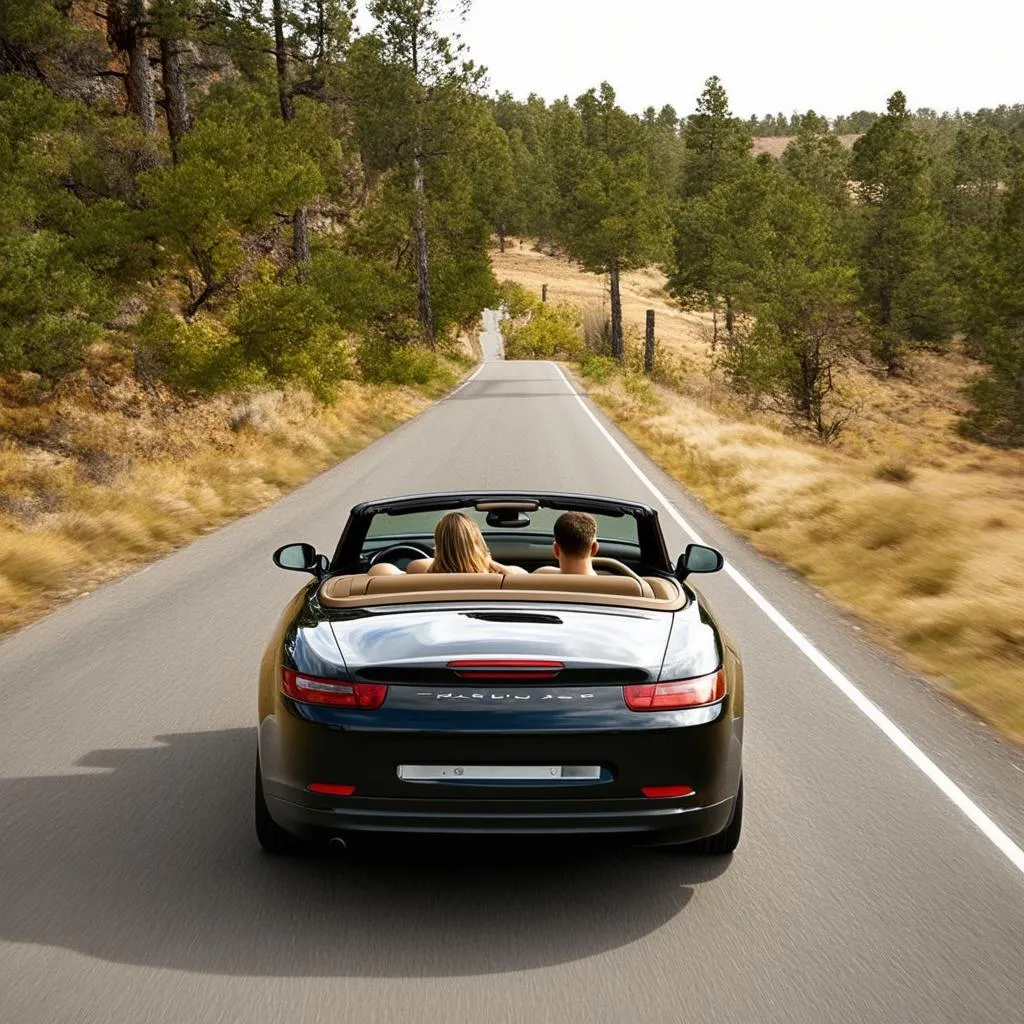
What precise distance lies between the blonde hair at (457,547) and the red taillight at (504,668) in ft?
2.95

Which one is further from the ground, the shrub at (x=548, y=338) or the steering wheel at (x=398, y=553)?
the steering wheel at (x=398, y=553)

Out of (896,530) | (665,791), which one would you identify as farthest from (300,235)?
(665,791)

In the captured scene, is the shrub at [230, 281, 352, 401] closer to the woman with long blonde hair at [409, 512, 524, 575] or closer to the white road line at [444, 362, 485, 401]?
the woman with long blonde hair at [409, 512, 524, 575]

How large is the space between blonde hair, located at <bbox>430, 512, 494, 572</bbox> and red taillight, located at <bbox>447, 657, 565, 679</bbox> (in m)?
0.90

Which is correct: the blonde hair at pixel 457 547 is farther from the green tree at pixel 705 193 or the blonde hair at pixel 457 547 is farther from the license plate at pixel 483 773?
the green tree at pixel 705 193

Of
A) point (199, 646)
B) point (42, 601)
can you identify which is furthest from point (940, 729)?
point (42, 601)

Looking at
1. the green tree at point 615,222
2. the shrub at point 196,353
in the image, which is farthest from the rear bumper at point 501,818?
the green tree at point 615,222

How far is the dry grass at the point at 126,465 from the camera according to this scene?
37.6ft

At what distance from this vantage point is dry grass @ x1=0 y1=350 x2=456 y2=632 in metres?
11.5

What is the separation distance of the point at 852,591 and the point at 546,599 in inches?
288

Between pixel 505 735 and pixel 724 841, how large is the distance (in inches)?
48.2

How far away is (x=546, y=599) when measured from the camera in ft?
13.3

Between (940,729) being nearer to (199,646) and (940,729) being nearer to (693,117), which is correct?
(199,646)

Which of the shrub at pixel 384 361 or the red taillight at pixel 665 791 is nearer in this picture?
the red taillight at pixel 665 791
